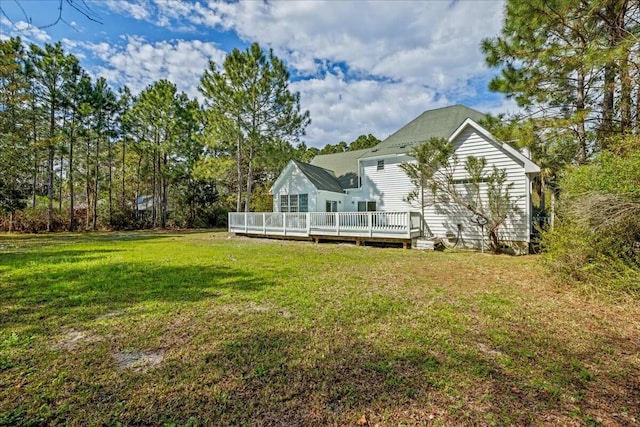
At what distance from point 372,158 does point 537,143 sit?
29.3 ft

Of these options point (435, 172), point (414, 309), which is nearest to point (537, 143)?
point (435, 172)

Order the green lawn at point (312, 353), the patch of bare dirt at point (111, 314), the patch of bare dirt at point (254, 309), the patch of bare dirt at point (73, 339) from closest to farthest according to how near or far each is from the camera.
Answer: the green lawn at point (312, 353)
the patch of bare dirt at point (73, 339)
the patch of bare dirt at point (111, 314)
the patch of bare dirt at point (254, 309)

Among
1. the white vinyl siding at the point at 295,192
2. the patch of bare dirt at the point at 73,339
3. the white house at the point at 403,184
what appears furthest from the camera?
the white vinyl siding at the point at 295,192

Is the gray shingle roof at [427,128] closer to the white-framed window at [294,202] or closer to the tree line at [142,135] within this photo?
the white-framed window at [294,202]

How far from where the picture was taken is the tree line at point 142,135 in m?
16.9

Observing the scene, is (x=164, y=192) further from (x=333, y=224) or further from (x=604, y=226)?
(x=604, y=226)

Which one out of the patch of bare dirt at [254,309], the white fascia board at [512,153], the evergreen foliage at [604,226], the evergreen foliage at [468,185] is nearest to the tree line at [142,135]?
the evergreen foliage at [468,185]

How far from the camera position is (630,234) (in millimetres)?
4809

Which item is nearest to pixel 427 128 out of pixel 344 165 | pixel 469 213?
pixel 344 165

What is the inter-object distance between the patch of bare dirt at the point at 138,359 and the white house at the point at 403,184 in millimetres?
10028

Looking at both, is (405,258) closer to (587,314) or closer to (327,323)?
(587,314)

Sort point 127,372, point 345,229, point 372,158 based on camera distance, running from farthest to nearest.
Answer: point 372,158 → point 345,229 → point 127,372

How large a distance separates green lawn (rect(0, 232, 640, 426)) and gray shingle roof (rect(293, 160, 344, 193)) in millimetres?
10733

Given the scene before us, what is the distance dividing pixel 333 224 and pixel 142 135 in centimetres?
2025
